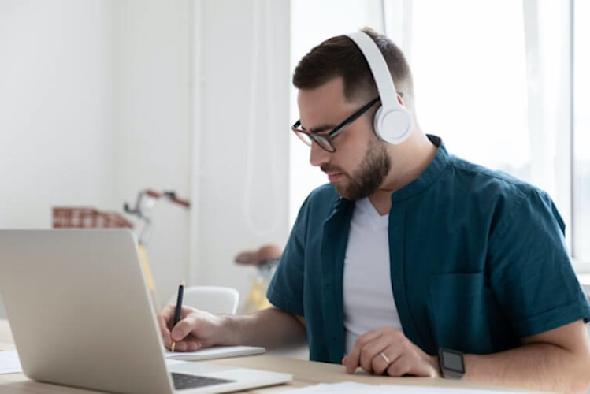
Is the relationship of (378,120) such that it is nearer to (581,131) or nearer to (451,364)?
(451,364)

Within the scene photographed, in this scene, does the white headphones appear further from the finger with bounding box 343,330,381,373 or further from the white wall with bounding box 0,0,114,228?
the white wall with bounding box 0,0,114,228

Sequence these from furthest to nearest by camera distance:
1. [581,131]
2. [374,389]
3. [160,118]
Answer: [160,118]
[581,131]
[374,389]

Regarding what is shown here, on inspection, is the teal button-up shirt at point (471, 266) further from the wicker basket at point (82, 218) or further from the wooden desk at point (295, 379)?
the wicker basket at point (82, 218)

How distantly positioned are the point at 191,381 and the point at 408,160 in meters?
0.81

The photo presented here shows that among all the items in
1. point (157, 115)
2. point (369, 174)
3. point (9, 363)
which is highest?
point (157, 115)

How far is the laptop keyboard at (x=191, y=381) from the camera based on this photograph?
1.40 meters

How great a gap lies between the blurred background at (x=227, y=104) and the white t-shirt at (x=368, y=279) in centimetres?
150

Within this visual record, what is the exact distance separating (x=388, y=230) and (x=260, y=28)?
91.1 inches

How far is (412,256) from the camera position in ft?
6.45

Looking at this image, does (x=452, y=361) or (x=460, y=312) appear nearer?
(x=452, y=361)

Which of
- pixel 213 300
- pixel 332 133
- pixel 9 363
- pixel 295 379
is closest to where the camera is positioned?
pixel 295 379

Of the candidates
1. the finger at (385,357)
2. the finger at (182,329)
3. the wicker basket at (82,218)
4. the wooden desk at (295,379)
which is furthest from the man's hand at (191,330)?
the wicker basket at (82,218)

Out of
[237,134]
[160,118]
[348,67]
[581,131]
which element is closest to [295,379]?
[348,67]

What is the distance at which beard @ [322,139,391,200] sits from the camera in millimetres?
2018
